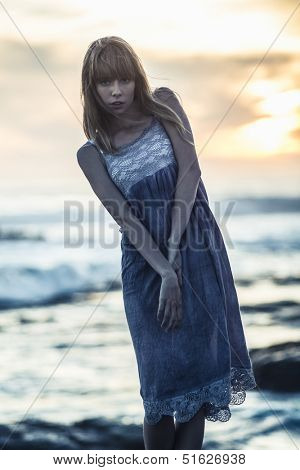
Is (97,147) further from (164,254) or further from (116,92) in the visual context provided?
(164,254)

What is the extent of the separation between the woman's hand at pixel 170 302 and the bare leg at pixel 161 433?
0.66 feet

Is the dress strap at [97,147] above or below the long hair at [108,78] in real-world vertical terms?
below

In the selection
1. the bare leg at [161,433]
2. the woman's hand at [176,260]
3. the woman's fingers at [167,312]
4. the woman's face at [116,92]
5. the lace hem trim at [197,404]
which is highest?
the woman's face at [116,92]

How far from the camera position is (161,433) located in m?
2.15

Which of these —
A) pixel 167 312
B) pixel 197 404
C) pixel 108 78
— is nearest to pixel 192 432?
pixel 197 404

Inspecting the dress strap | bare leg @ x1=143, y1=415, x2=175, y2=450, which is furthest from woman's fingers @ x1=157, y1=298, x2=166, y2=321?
the dress strap

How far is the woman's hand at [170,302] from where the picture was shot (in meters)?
2.08

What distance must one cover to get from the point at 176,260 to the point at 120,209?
0.16 m

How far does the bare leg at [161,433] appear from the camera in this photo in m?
2.15

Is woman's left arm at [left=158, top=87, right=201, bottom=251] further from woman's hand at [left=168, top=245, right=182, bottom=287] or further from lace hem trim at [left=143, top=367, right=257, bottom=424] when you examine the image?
lace hem trim at [left=143, top=367, right=257, bottom=424]

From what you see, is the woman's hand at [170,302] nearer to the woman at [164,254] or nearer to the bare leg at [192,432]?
the woman at [164,254]

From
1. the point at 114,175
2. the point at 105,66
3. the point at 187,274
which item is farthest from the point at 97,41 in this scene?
the point at 187,274

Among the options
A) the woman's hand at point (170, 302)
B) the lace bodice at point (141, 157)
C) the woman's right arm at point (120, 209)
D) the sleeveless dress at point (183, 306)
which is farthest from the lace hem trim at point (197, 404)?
the lace bodice at point (141, 157)

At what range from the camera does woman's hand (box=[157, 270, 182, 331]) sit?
208 centimetres
